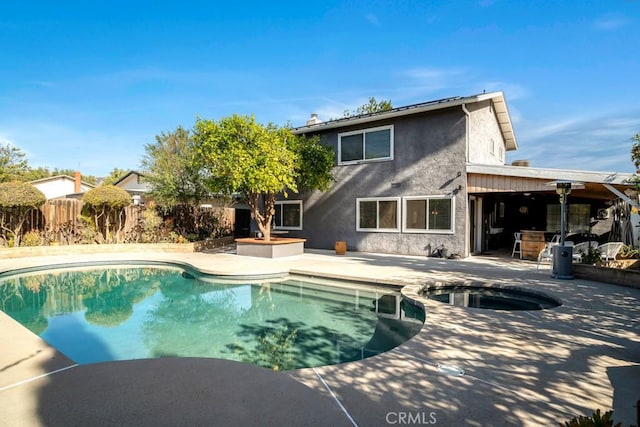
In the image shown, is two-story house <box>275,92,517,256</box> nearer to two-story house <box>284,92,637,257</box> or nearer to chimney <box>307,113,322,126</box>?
two-story house <box>284,92,637,257</box>

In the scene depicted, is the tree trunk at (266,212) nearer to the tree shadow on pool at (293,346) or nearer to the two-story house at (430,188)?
the two-story house at (430,188)

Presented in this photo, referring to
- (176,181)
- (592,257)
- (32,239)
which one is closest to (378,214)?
(592,257)

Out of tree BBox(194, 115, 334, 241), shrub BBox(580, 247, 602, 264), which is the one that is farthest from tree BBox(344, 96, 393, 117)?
shrub BBox(580, 247, 602, 264)

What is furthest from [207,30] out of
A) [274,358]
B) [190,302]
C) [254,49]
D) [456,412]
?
[456,412]

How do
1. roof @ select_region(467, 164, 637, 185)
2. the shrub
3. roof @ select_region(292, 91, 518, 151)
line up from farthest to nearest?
roof @ select_region(292, 91, 518, 151)
roof @ select_region(467, 164, 637, 185)
the shrub

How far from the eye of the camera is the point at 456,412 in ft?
8.95

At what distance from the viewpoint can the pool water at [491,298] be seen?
691 centimetres

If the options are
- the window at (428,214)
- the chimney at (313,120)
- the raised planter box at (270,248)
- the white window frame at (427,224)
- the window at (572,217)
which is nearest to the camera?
the white window frame at (427,224)

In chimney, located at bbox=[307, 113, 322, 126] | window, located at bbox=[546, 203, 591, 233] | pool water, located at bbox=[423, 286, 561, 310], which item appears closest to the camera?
pool water, located at bbox=[423, 286, 561, 310]

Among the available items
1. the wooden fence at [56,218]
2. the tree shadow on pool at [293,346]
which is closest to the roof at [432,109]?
the tree shadow on pool at [293,346]

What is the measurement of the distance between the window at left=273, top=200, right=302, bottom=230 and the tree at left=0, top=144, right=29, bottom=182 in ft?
95.7

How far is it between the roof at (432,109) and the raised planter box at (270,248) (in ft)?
17.0

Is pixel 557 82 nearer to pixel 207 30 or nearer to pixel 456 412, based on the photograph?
pixel 207 30

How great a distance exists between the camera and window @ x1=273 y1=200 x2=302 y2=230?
53.5 ft
